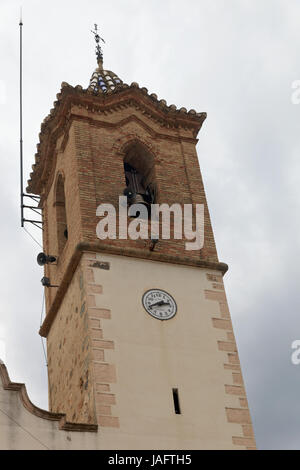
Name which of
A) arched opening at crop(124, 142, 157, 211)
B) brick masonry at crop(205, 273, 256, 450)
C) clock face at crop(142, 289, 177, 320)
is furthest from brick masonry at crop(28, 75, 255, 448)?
clock face at crop(142, 289, 177, 320)

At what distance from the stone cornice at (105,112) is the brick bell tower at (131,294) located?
3 centimetres

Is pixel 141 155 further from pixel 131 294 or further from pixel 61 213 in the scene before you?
pixel 131 294

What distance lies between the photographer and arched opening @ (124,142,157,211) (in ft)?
67.3

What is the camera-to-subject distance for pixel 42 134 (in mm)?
21859

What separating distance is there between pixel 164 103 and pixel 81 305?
6.86 meters

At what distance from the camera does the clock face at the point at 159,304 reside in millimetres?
17375

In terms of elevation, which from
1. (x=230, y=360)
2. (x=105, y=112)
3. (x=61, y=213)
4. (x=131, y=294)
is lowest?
(x=230, y=360)

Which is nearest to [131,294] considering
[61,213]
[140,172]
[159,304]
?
[159,304]

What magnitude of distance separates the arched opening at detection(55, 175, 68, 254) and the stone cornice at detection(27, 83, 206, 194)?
95 cm

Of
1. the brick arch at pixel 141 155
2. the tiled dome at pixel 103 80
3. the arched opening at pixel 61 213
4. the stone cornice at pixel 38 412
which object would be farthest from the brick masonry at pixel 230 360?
the tiled dome at pixel 103 80

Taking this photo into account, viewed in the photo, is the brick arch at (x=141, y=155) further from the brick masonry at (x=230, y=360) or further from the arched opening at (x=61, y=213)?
the brick masonry at (x=230, y=360)

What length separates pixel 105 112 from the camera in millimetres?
20875

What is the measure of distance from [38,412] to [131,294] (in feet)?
11.5

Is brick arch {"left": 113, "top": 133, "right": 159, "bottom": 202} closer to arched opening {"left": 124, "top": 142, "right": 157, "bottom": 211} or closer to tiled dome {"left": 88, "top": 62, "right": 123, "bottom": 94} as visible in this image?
arched opening {"left": 124, "top": 142, "right": 157, "bottom": 211}
